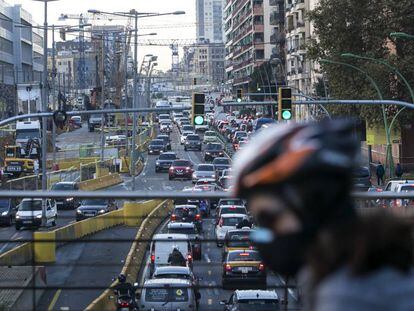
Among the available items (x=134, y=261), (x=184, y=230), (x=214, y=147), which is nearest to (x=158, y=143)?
(x=214, y=147)

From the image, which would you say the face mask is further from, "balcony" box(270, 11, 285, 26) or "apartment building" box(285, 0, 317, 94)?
"balcony" box(270, 11, 285, 26)

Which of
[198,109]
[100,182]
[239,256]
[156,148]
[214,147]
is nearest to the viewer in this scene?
[239,256]

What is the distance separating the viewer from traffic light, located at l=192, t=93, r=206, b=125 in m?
31.4

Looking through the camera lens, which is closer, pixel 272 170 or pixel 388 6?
pixel 272 170

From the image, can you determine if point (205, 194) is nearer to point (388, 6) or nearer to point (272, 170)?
point (272, 170)

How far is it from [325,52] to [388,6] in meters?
5.03

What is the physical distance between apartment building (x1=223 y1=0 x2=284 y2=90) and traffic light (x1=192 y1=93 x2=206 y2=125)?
67870 mm

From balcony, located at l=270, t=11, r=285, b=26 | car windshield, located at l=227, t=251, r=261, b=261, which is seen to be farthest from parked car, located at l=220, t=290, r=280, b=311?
balcony, located at l=270, t=11, r=285, b=26

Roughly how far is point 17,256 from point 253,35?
116 m

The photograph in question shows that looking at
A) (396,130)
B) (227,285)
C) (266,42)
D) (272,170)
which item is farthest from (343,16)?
(266,42)

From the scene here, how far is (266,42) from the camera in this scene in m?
119

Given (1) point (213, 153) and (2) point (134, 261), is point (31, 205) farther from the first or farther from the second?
(1) point (213, 153)

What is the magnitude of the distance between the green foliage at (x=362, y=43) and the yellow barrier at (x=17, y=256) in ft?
136

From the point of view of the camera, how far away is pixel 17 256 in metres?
7.08
